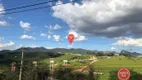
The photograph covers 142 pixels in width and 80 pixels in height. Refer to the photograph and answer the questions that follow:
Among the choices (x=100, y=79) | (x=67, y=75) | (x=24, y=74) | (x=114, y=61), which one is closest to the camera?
(x=24, y=74)

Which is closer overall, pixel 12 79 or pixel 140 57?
pixel 12 79

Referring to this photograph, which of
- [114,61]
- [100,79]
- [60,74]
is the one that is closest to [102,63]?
[114,61]

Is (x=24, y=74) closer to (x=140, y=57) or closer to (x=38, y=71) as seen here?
(x=38, y=71)

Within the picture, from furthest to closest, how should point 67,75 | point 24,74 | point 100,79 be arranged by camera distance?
point 100,79 → point 67,75 → point 24,74

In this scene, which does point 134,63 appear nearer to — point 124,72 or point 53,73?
point 53,73

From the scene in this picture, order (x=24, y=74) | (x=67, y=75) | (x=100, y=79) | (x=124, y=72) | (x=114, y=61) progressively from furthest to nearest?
(x=114, y=61), (x=100, y=79), (x=67, y=75), (x=24, y=74), (x=124, y=72)

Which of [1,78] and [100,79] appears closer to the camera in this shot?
[1,78]

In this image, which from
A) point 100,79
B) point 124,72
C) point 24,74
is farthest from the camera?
point 100,79

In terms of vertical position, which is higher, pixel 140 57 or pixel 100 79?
pixel 140 57

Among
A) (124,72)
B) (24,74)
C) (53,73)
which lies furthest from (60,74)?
(124,72)
